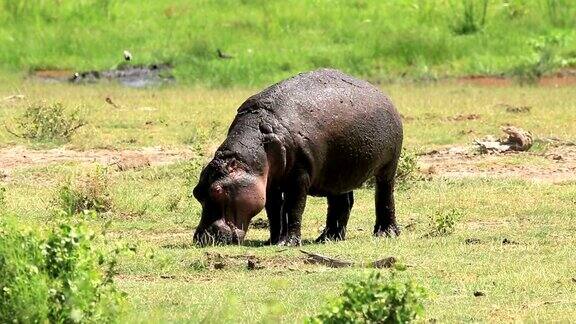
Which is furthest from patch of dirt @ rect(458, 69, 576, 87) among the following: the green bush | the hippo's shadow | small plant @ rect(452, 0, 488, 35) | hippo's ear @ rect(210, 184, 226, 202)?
hippo's ear @ rect(210, 184, 226, 202)

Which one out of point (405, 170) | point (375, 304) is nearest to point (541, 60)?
point (405, 170)

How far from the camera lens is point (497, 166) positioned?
16.1 meters

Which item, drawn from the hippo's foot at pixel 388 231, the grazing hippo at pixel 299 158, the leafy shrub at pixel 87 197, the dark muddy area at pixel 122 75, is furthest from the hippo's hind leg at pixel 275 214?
the dark muddy area at pixel 122 75

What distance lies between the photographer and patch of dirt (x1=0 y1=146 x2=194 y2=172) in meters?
16.2

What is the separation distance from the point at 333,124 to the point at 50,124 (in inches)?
269

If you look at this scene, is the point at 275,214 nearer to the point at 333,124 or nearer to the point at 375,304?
the point at 333,124

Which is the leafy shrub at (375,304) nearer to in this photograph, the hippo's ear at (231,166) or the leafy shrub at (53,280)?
the leafy shrub at (53,280)

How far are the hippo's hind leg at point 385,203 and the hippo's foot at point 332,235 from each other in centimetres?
38

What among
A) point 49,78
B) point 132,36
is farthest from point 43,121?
point 132,36

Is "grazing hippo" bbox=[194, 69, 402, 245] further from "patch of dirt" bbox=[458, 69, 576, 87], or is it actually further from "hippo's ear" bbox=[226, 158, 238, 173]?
"patch of dirt" bbox=[458, 69, 576, 87]

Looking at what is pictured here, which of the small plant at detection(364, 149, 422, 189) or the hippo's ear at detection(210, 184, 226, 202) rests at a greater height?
the hippo's ear at detection(210, 184, 226, 202)

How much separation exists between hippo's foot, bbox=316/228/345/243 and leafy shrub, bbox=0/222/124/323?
15.2 ft

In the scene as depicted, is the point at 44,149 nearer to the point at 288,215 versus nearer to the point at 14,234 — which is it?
the point at 288,215

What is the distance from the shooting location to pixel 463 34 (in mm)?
29000
